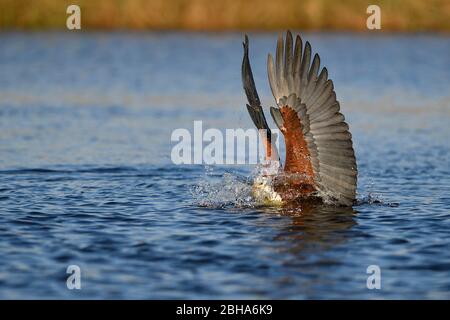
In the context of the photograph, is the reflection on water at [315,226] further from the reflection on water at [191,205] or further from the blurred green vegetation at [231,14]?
the blurred green vegetation at [231,14]

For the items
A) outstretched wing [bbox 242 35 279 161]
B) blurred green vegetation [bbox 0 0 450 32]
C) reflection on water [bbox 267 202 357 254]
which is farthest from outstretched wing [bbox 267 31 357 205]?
blurred green vegetation [bbox 0 0 450 32]

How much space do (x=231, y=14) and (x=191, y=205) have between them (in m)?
21.7

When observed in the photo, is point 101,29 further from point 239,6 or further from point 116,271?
point 116,271

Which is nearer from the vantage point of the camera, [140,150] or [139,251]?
[139,251]

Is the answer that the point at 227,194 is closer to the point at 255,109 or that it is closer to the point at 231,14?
the point at 255,109

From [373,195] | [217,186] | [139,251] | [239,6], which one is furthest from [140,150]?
[239,6]

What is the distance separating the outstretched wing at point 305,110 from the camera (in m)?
8.42

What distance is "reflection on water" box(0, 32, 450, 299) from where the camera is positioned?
6684mm

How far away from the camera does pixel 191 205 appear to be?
9234mm

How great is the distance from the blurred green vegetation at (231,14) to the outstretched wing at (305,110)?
21886mm

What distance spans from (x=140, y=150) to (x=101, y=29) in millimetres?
19060

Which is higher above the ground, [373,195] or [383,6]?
[383,6]

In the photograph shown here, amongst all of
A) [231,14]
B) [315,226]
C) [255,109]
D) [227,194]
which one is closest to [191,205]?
[227,194]

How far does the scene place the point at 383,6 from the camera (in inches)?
→ 1160
